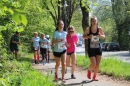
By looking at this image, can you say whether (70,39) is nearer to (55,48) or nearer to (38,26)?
(55,48)

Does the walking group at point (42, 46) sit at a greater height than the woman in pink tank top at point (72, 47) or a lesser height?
lesser

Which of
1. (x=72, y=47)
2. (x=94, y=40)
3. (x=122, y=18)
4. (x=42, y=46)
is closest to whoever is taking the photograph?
(x=94, y=40)

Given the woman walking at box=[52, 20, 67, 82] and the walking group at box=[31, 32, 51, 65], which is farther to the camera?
the walking group at box=[31, 32, 51, 65]

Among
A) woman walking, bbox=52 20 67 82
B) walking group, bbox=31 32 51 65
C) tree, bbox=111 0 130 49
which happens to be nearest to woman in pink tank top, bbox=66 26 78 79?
woman walking, bbox=52 20 67 82

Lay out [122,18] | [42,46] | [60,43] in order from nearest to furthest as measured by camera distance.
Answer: [60,43], [42,46], [122,18]

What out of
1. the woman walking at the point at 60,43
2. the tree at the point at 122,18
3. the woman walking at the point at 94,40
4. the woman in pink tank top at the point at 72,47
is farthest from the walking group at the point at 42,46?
the tree at the point at 122,18

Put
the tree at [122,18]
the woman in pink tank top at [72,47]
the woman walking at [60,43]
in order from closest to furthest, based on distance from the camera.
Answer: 1. the woman walking at [60,43]
2. the woman in pink tank top at [72,47]
3. the tree at [122,18]

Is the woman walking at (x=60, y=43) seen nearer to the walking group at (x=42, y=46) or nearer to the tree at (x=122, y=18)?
the walking group at (x=42, y=46)

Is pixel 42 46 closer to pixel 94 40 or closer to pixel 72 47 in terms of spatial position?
pixel 72 47

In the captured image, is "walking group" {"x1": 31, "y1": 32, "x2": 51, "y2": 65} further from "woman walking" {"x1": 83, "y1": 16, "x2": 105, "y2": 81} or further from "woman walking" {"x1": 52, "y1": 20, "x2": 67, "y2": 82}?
"woman walking" {"x1": 83, "y1": 16, "x2": 105, "y2": 81}

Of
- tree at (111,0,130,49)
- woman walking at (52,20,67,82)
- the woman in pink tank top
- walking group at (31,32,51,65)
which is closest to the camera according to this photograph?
woman walking at (52,20,67,82)

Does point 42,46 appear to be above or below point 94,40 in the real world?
below

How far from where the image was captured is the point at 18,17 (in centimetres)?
165

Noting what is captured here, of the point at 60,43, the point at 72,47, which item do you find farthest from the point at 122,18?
the point at 60,43
